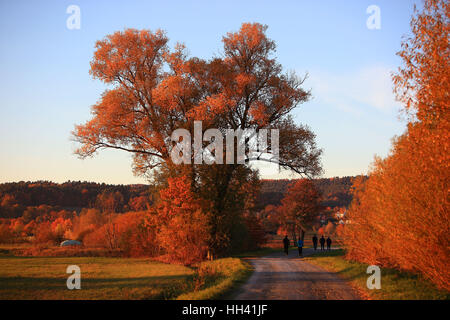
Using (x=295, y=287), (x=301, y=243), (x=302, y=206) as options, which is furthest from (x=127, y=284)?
(x=302, y=206)

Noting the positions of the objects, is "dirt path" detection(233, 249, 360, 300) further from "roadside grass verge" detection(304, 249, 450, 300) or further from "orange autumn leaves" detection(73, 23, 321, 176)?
"orange autumn leaves" detection(73, 23, 321, 176)

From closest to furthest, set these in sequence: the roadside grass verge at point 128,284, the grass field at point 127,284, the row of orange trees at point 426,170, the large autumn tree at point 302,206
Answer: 1. the row of orange trees at point 426,170
2. the roadside grass verge at point 128,284
3. the grass field at point 127,284
4. the large autumn tree at point 302,206

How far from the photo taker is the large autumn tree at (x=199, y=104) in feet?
98.3

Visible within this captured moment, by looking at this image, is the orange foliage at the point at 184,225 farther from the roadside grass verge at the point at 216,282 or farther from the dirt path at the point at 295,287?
the dirt path at the point at 295,287

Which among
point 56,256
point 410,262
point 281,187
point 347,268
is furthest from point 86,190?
point 410,262

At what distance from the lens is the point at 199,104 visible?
1161 inches

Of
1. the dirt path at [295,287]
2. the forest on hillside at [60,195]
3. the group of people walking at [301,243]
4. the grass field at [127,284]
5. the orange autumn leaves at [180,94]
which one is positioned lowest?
the group of people walking at [301,243]

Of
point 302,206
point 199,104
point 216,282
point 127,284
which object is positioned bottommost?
point 127,284

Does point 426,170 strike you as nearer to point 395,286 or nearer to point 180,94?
point 395,286

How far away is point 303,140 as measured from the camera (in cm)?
3039

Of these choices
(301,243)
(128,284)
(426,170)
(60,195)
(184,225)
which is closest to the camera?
(426,170)

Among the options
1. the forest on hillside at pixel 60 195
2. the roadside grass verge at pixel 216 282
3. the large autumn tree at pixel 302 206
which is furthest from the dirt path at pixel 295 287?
the forest on hillside at pixel 60 195
